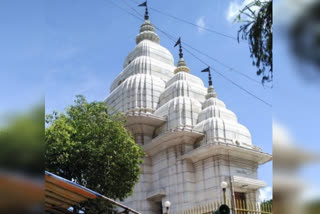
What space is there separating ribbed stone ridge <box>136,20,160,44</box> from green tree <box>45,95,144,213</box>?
16.4m

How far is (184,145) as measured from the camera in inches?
758

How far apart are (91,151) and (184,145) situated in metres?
8.69

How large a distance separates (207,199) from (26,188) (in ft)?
56.5

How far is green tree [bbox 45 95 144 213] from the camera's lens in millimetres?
11005

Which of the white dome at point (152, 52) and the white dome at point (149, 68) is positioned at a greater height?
the white dome at point (152, 52)

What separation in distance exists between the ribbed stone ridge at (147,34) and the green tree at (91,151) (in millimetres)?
16365

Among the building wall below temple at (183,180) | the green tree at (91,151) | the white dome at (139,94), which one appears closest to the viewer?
the green tree at (91,151)

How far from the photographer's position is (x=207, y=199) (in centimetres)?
1798

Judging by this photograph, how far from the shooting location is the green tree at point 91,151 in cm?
1100

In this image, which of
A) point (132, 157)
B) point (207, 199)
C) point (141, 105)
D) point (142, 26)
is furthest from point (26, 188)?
point (142, 26)

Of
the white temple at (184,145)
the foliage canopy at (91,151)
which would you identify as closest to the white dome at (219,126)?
the white temple at (184,145)

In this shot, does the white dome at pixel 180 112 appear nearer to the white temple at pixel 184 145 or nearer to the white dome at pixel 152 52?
the white temple at pixel 184 145

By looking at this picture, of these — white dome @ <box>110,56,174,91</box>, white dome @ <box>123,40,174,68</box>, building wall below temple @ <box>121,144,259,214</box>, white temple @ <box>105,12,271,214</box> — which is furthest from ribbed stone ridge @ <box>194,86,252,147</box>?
white dome @ <box>123,40,174,68</box>

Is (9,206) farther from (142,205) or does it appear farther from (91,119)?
(142,205)
